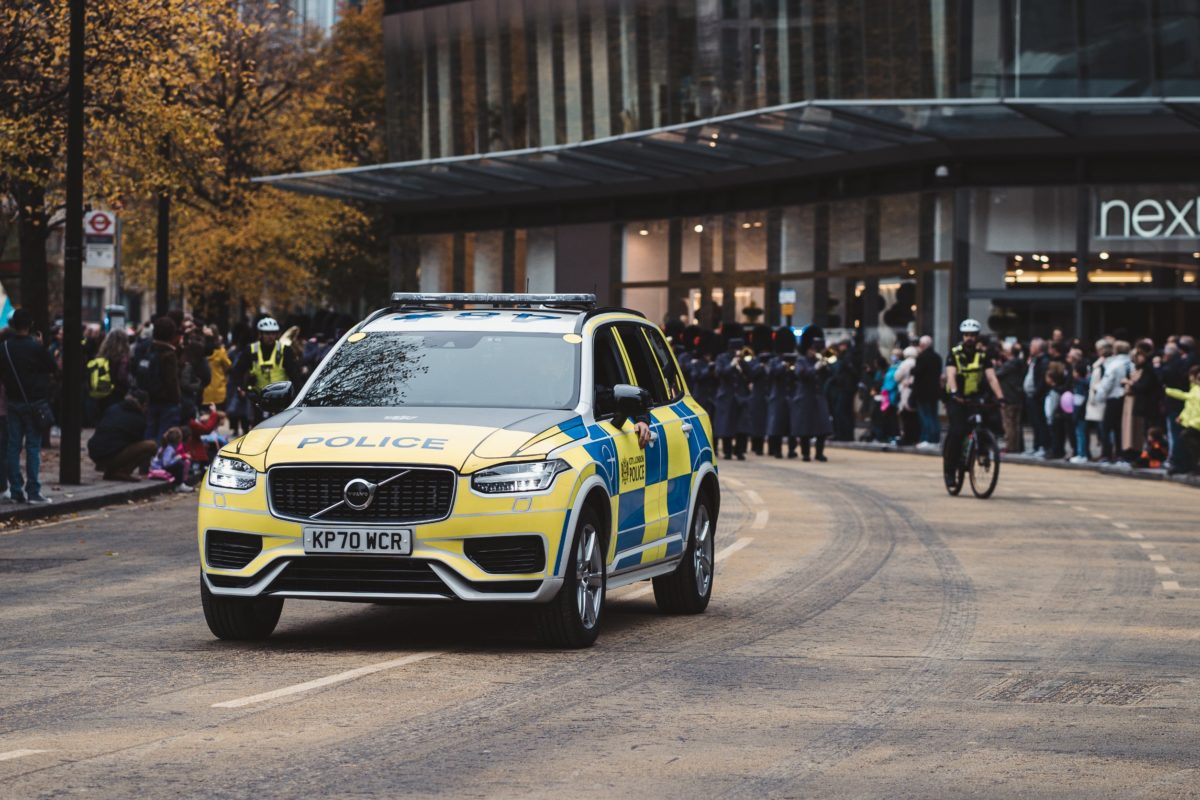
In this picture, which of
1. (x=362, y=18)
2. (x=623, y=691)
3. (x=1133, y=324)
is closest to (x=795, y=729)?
(x=623, y=691)

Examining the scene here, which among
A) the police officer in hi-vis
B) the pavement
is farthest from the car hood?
the police officer in hi-vis

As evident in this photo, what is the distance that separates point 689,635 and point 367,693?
2.83 m

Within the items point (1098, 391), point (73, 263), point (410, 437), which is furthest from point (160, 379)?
point (410, 437)

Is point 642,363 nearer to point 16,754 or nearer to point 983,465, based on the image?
point 16,754

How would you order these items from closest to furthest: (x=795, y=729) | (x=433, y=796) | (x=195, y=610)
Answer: (x=433, y=796), (x=795, y=729), (x=195, y=610)

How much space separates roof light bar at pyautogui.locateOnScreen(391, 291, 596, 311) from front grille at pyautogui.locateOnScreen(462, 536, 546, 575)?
7.19 ft

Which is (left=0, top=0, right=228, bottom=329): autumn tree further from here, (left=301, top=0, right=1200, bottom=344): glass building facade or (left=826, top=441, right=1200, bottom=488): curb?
(left=826, top=441, right=1200, bottom=488): curb

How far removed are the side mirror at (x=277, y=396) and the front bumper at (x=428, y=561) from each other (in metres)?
1.17

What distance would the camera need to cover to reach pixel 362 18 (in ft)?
230

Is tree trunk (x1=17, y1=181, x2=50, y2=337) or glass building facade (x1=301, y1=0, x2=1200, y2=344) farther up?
glass building facade (x1=301, y1=0, x2=1200, y2=344)

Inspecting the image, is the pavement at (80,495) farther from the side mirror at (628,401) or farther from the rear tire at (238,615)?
the side mirror at (628,401)

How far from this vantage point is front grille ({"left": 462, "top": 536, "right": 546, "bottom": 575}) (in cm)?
1024

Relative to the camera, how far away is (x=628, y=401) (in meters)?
11.3

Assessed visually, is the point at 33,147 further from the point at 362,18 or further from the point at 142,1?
the point at 362,18
